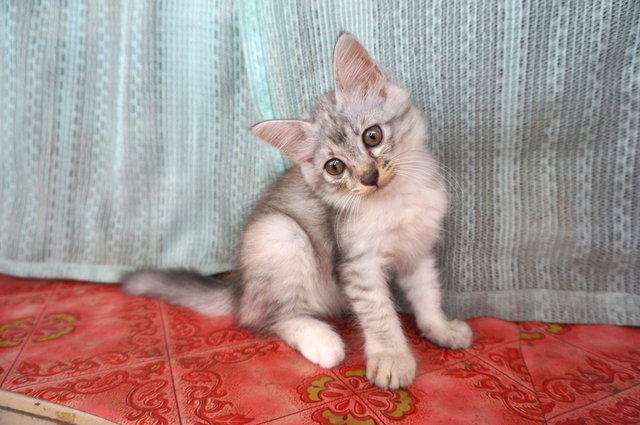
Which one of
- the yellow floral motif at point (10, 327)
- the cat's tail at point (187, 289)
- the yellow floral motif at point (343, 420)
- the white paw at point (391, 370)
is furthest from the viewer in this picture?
the cat's tail at point (187, 289)

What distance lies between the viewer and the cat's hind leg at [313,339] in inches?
39.2

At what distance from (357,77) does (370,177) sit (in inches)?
11.2

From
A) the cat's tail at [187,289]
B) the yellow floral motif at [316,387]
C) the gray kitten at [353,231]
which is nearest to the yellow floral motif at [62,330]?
the cat's tail at [187,289]

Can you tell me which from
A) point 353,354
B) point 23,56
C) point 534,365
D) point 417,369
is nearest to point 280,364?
point 353,354

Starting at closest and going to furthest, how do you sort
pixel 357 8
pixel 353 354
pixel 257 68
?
pixel 353 354 < pixel 357 8 < pixel 257 68

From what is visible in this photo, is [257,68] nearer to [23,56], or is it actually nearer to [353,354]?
[23,56]

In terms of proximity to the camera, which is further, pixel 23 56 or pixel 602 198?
pixel 23 56

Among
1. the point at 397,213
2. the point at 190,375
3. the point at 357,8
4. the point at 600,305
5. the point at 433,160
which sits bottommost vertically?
the point at 190,375

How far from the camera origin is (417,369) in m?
0.97

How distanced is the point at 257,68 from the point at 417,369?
103cm

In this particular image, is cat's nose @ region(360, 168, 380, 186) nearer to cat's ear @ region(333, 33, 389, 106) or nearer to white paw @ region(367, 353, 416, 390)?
cat's ear @ region(333, 33, 389, 106)

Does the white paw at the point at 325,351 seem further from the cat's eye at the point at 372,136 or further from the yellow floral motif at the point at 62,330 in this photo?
the yellow floral motif at the point at 62,330

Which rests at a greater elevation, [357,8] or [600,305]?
[357,8]

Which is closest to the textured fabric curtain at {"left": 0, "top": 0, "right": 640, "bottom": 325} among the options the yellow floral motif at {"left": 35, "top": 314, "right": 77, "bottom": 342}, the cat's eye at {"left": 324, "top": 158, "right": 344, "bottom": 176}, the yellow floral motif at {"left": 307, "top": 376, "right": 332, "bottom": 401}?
the yellow floral motif at {"left": 35, "top": 314, "right": 77, "bottom": 342}
